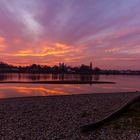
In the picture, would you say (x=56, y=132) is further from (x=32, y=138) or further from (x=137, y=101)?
(x=137, y=101)

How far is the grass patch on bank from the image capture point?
34.1 feet

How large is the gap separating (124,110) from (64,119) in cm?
410

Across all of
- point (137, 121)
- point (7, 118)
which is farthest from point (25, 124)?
point (137, 121)

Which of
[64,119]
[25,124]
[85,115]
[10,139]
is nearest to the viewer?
[10,139]

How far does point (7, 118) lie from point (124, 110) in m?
7.42

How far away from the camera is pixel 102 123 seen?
35.0 feet

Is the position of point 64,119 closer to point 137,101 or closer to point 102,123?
point 102,123

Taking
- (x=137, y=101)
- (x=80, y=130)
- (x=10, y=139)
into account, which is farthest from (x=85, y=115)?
(x=10, y=139)

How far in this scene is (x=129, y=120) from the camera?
1151 cm

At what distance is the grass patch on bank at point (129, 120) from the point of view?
10.4 metres

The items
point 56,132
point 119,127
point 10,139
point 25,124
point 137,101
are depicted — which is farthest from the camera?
point 137,101

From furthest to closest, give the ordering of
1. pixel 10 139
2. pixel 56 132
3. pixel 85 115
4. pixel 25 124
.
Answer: pixel 85 115 → pixel 25 124 → pixel 56 132 → pixel 10 139

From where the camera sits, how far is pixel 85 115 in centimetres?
1323

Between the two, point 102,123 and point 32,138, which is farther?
point 102,123
